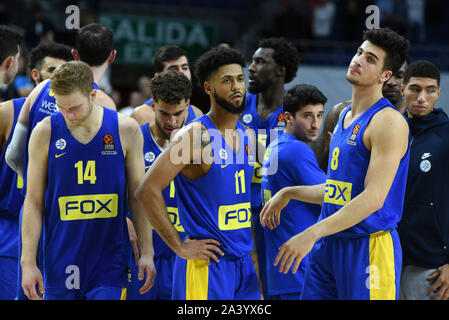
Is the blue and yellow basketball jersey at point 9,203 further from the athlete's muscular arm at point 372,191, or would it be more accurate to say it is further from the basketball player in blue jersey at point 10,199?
the athlete's muscular arm at point 372,191

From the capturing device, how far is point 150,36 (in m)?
14.7

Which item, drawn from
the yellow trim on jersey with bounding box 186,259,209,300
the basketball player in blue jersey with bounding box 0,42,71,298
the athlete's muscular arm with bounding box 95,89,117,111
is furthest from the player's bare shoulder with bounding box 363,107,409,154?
the basketball player in blue jersey with bounding box 0,42,71,298

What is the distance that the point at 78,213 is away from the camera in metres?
4.09

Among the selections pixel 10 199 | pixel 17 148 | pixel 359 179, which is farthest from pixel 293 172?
pixel 10 199

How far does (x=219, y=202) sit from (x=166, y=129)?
132 cm

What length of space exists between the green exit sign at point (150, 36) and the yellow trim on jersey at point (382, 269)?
10.9 m

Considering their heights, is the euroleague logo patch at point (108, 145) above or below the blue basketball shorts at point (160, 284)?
above

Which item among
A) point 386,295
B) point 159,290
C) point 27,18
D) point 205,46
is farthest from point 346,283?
point 27,18

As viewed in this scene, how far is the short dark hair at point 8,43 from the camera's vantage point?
16.5ft

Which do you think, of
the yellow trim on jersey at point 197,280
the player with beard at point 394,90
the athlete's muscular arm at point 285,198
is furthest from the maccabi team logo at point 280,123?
the yellow trim on jersey at point 197,280

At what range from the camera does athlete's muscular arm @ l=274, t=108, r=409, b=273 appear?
3.76 meters

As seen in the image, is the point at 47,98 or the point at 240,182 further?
the point at 47,98

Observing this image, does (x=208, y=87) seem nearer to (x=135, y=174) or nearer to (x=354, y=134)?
(x=135, y=174)
